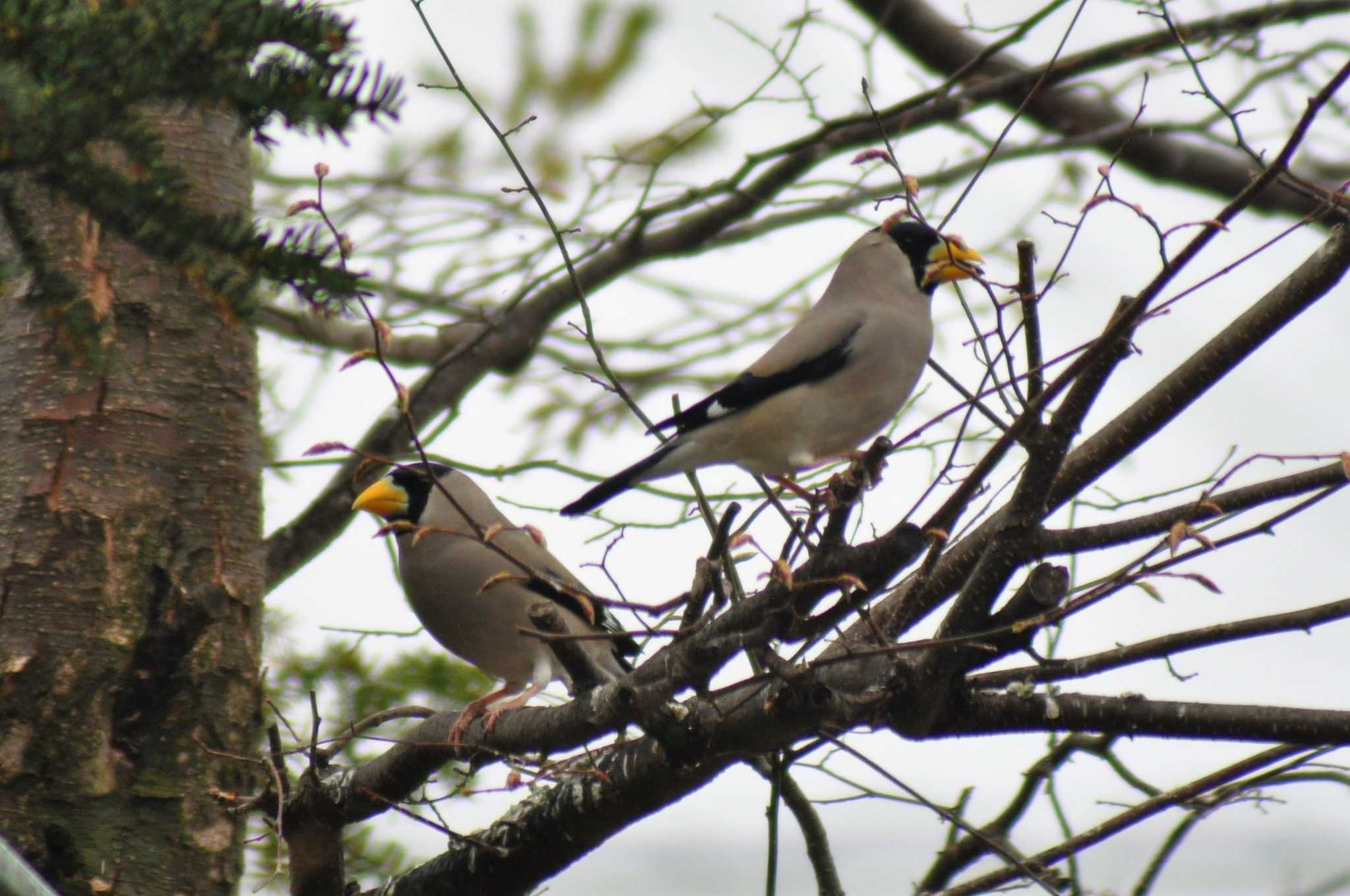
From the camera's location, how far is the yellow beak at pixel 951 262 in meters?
2.75

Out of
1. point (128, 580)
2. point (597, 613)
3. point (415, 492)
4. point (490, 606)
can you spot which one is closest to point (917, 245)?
point (490, 606)

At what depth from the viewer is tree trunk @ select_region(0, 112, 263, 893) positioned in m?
3.29

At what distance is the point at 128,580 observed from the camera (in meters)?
3.52

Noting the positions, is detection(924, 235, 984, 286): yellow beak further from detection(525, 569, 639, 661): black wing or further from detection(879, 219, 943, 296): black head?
detection(525, 569, 639, 661): black wing

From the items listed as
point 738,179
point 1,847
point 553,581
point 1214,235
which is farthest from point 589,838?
point 738,179

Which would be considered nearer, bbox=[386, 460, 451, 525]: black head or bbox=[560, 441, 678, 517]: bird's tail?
bbox=[560, 441, 678, 517]: bird's tail

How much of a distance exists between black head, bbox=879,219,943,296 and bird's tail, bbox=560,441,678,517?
4.19 feet

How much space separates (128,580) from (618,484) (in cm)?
152

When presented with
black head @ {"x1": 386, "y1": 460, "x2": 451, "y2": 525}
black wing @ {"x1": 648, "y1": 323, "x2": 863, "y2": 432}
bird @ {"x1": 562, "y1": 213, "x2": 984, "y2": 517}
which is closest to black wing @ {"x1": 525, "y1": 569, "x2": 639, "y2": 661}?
bird @ {"x1": 562, "y1": 213, "x2": 984, "y2": 517}

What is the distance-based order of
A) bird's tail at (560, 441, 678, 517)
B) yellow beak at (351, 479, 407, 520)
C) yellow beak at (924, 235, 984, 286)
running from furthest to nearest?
1. yellow beak at (351, 479, 407, 520)
2. bird's tail at (560, 441, 678, 517)
3. yellow beak at (924, 235, 984, 286)

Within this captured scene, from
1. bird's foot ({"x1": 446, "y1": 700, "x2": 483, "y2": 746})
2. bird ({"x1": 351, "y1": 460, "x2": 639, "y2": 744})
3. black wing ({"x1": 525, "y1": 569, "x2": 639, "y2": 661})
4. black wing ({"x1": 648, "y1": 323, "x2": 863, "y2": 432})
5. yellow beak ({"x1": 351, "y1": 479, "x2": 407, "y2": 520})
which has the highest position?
yellow beak ({"x1": 351, "y1": 479, "x2": 407, "y2": 520})

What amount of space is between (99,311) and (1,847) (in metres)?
2.18

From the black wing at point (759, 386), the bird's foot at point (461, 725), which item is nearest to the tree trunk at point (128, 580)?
the bird's foot at point (461, 725)

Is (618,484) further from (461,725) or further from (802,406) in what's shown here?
(461,725)
